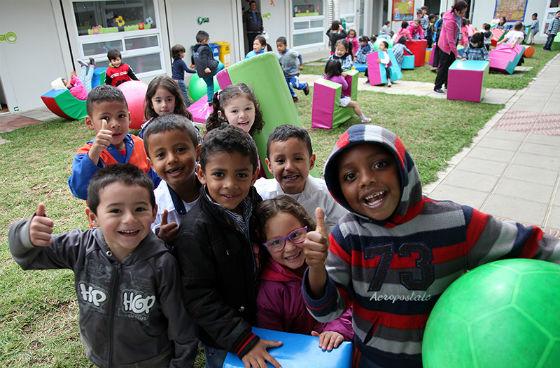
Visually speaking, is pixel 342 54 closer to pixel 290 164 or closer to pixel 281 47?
pixel 281 47

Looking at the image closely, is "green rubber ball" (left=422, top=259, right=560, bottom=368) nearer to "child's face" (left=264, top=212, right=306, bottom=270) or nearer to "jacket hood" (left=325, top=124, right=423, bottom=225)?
"jacket hood" (left=325, top=124, right=423, bottom=225)

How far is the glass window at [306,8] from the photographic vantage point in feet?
55.9

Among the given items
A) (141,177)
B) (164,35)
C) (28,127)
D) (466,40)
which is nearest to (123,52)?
(164,35)

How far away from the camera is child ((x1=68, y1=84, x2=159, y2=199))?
96.2 inches

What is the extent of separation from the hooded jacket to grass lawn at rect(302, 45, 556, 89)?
10.00 metres

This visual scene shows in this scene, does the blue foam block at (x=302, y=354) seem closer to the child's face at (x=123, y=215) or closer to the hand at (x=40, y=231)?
the child's face at (x=123, y=215)

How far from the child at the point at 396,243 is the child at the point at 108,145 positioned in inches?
63.1

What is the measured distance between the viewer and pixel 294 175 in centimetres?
239

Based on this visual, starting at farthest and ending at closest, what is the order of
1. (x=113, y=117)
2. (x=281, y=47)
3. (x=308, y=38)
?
(x=308, y=38)
(x=281, y=47)
(x=113, y=117)

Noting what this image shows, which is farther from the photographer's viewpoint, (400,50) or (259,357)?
(400,50)

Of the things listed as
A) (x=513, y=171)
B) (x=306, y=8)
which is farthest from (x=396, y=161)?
(x=306, y=8)

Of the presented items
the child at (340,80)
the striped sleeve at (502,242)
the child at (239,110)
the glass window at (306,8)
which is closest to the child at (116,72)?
the child at (340,80)

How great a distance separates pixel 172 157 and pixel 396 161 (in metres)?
1.21

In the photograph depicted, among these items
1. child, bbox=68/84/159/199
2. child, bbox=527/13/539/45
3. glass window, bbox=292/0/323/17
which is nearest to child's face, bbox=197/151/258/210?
child, bbox=68/84/159/199
